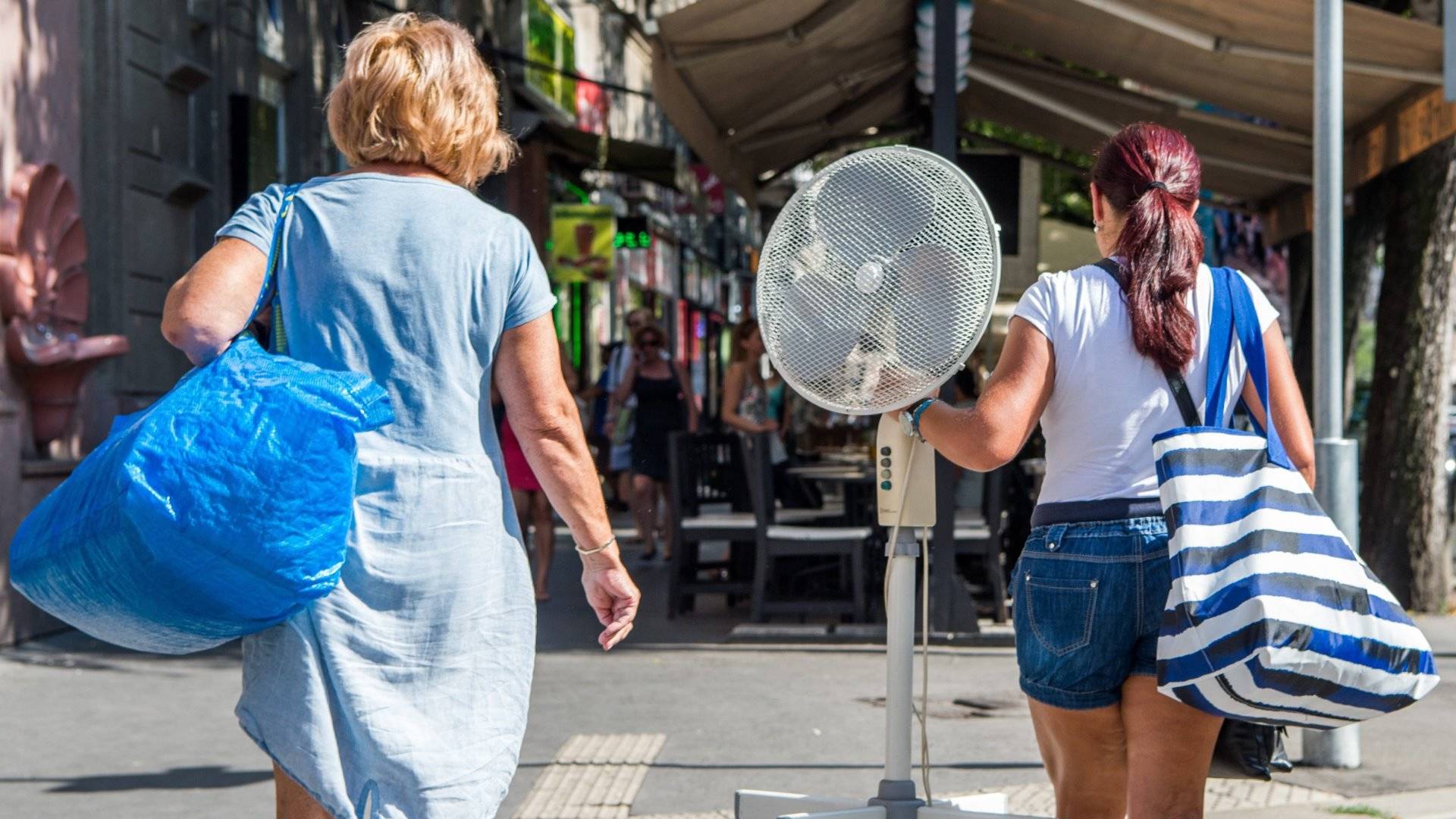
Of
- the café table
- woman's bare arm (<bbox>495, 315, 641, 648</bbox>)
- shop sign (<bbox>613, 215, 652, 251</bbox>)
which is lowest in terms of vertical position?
the café table

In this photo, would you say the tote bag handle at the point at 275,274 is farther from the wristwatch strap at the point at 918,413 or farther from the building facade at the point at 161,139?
the building facade at the point at 161,139

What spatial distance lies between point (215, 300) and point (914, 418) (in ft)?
4.72

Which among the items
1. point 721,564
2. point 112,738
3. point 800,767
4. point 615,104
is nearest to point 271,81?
point 721,564

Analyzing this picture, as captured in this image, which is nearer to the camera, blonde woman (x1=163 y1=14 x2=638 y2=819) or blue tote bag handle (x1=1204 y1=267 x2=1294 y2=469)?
blonde woman (x1=163 y1=14 x2=638 y2=819)

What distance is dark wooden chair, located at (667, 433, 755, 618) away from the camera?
9.77 m

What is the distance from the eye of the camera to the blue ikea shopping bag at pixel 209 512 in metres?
2.43

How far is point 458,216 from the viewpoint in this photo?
2.82m

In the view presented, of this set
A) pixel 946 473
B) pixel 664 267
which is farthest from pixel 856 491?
pixel 664 267

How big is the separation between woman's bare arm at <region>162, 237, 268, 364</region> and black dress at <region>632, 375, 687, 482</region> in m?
9.61

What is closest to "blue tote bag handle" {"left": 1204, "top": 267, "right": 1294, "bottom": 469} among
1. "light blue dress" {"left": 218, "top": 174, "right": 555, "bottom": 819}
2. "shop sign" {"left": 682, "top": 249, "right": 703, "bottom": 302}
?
"light blue dress" {"left": 218, "top": 174, "right": 555, "bottom": 819}

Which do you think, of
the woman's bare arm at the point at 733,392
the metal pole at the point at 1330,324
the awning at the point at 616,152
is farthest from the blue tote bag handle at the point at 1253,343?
the awning at the point at 616,152

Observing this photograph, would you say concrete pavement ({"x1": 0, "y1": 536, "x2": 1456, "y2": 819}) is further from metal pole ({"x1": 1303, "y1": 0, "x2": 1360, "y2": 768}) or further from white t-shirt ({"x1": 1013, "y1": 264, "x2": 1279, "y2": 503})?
white t-shirt ({"x1": 1013, "y1": 264, "x2": 1279, "y2": 503})

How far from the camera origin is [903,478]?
11.9 feet

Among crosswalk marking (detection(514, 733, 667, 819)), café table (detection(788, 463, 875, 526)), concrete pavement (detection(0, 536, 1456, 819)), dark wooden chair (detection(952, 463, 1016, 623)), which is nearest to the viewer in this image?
crosswalk marking (detection(514, 733, 667, 819))
